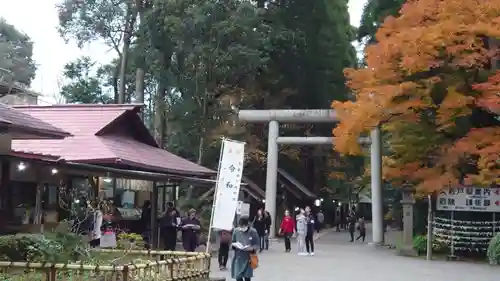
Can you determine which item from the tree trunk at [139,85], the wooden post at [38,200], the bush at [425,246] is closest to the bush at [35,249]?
the wooden post at [38,200]

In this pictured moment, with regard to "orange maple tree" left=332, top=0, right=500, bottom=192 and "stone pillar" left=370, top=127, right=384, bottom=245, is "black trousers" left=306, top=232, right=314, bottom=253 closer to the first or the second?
"orange maple tree" left=332, top=0, right=500, bottom=192

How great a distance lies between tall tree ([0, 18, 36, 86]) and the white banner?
3230 cm

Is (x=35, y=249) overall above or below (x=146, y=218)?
below

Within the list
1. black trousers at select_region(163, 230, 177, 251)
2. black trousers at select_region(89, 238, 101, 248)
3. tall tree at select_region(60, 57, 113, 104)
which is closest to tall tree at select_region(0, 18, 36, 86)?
tall tree at select_region(60, 57, 113, 104)

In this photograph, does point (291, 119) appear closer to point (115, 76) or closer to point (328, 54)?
point (328, 54)

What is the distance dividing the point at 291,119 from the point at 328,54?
11.1 metres

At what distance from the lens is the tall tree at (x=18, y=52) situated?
4422 centimetres

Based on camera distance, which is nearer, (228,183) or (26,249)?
(26,249)

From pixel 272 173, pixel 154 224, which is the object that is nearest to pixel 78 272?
pixel 154 224

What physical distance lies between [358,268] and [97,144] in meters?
8.58

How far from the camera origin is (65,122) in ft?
71.6

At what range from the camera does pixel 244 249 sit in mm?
12164

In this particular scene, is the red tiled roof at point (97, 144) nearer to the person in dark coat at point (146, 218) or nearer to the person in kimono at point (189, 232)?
the person in dark coat at point (146, 218)

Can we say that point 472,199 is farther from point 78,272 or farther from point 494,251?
point 78,272
